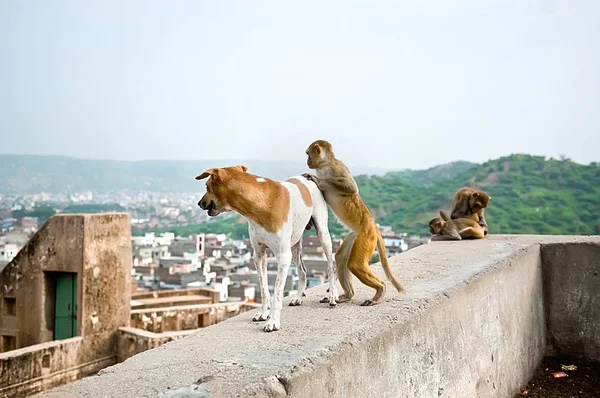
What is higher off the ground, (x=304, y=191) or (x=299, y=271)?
(x=304, y=191)

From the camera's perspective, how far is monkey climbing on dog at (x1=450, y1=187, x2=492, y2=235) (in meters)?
6.61

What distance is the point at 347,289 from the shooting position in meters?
3.53

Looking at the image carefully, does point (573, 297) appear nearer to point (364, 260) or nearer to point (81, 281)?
point (364, 260)

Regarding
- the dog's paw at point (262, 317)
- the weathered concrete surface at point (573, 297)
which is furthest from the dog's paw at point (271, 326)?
the weathered concrete surface at point (573, 297)

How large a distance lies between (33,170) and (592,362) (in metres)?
37.7

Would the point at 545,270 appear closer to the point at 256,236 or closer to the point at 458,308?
the point at 458,308

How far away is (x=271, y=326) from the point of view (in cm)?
284

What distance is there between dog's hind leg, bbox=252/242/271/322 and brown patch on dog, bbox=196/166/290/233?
0.60 ft

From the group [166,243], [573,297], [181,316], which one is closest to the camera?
[573,297]

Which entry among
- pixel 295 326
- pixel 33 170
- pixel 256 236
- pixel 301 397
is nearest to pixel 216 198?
pixel 256 236

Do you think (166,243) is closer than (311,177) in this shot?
No

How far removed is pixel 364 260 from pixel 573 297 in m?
2.90

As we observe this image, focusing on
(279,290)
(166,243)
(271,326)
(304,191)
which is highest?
(304,191)

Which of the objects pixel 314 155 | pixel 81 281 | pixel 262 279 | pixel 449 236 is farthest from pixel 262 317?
pixel 81 281
